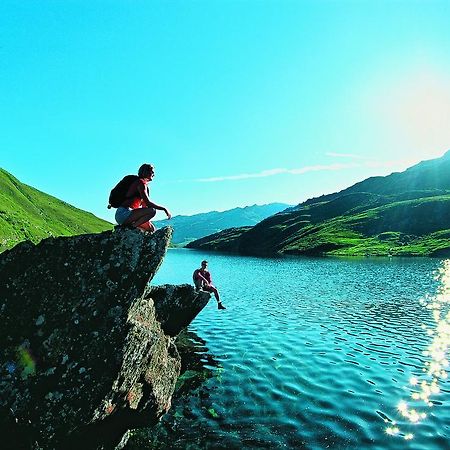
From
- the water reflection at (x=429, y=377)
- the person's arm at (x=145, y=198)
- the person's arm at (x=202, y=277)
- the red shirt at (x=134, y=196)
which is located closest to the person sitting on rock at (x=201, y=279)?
the person's arm at (x=202, y=277)

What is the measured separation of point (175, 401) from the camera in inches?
781

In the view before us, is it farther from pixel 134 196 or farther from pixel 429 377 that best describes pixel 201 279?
pixel 134 196

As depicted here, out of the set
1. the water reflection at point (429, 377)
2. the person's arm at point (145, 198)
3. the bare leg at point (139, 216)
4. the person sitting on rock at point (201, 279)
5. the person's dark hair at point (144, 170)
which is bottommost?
the water reflection at point (429, 377)

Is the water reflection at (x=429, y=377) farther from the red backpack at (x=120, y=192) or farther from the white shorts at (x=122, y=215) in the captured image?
the red backpack at (x=120, y=192)

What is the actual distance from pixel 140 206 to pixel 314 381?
14557 millimetres

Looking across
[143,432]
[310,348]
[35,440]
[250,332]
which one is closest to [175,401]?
[143,432]

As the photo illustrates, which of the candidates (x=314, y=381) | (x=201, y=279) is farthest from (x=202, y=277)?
(x=314, y=381)

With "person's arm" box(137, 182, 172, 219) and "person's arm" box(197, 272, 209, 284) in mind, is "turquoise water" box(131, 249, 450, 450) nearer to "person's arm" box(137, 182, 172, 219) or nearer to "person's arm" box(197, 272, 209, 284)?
"person's arm" box(197, 272, 209, 284)

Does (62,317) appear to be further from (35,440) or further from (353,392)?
(353,392)

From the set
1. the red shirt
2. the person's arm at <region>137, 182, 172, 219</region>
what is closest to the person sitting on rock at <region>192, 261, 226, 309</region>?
the red shirt

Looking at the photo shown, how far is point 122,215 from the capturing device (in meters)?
14.8

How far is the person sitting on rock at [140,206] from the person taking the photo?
14.5 metres

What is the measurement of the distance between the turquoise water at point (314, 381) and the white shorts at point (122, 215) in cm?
898

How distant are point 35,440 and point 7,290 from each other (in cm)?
485
